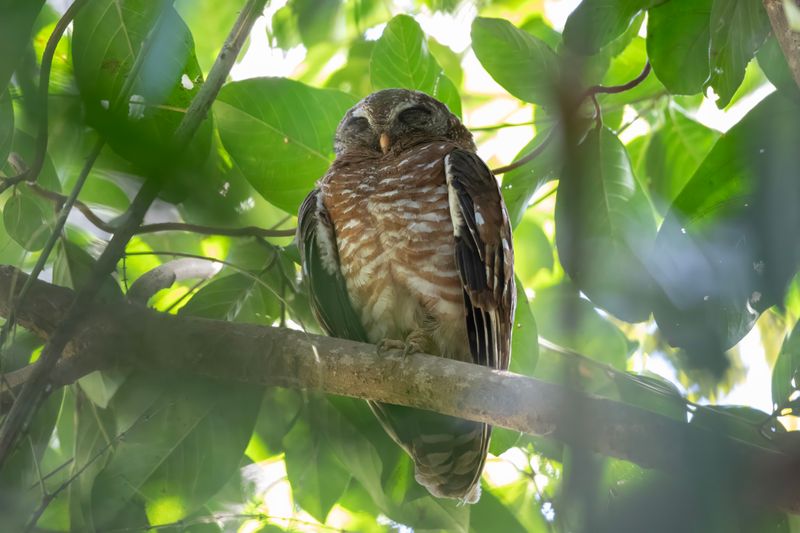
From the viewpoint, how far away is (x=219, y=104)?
3.04m

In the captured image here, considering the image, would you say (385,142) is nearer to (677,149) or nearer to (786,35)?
(677,149)

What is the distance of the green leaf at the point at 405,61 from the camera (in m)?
3.25

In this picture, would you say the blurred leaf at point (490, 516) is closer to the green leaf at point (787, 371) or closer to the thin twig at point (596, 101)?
the green leaf at point (787, 371)

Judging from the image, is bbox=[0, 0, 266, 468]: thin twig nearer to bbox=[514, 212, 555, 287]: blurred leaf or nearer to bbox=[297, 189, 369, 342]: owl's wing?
bbox=[297, 189, 369, 342]: owl's wing

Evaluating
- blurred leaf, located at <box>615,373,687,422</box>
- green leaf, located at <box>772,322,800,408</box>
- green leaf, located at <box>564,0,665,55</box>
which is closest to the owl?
green leaf, located at <box>564,0,665,55</box>

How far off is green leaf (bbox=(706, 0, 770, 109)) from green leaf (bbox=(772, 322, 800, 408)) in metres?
0.77

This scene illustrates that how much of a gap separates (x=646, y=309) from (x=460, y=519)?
1.85 metres

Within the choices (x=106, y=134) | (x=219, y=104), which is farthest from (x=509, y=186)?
(x=106, y=134)

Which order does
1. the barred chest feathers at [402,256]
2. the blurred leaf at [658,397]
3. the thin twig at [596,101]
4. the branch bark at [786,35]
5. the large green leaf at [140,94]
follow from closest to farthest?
1. the large green leaf at [140,94]
2. the blurred leaf at [658,397]
3. the branch bark at [786,35]
4. the thin twig at [596,101]
5. the barred chest feathers at [402,256]

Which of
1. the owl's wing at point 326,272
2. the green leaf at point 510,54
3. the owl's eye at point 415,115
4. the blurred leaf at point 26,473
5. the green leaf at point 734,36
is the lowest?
the blurred leaf at point 26,473

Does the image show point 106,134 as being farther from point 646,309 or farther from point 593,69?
point 593,69

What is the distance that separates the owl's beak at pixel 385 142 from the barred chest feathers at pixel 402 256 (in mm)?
477

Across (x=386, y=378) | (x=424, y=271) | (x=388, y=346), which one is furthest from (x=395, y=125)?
(x=386, y=378)

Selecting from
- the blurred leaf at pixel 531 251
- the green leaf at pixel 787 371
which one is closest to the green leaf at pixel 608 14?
the green leaf at pixel 787 371
